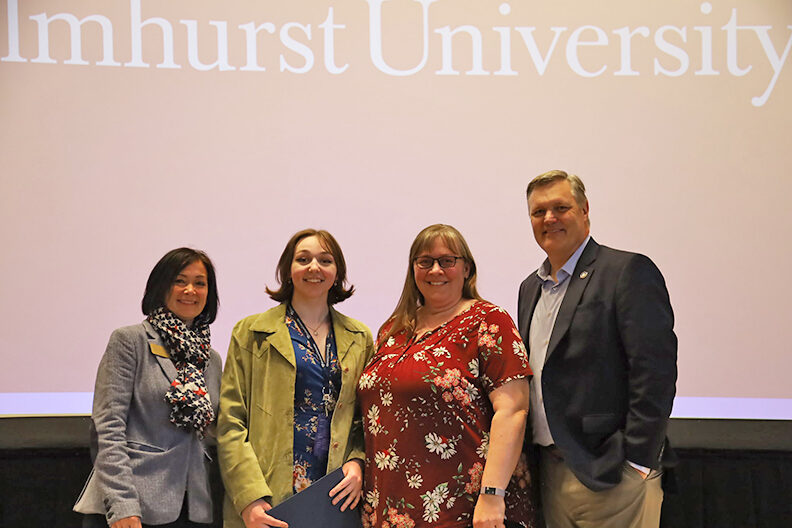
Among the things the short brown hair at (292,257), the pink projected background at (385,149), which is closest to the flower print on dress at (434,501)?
the short brown hair at (292,257)

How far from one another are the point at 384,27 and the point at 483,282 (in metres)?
1.26

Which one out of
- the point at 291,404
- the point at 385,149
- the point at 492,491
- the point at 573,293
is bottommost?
the point at 492,491

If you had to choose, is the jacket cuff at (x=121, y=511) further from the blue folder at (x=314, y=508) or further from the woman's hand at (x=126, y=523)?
the blue folder at (x=314, y=508)

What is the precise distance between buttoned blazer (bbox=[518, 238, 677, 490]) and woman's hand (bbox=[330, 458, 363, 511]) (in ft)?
1.97

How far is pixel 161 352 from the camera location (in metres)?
2.24

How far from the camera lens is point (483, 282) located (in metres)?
3.28

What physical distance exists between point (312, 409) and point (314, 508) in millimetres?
290

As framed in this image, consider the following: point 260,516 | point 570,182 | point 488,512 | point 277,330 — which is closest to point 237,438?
point 260,516

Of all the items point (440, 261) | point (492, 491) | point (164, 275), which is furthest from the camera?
point (164, 275)

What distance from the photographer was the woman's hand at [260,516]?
211cm

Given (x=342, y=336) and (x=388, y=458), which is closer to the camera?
(x=388, y=458)

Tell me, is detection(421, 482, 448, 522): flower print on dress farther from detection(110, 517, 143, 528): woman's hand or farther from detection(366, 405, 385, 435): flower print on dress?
detection(110, 517, 143, 528): woman's hand

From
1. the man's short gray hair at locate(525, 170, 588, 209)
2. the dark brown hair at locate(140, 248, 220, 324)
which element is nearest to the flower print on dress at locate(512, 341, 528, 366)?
the man's short gray hair at locate(525, 170, 588, 209)

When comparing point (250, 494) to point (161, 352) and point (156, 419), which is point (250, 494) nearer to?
point (156, 419)
